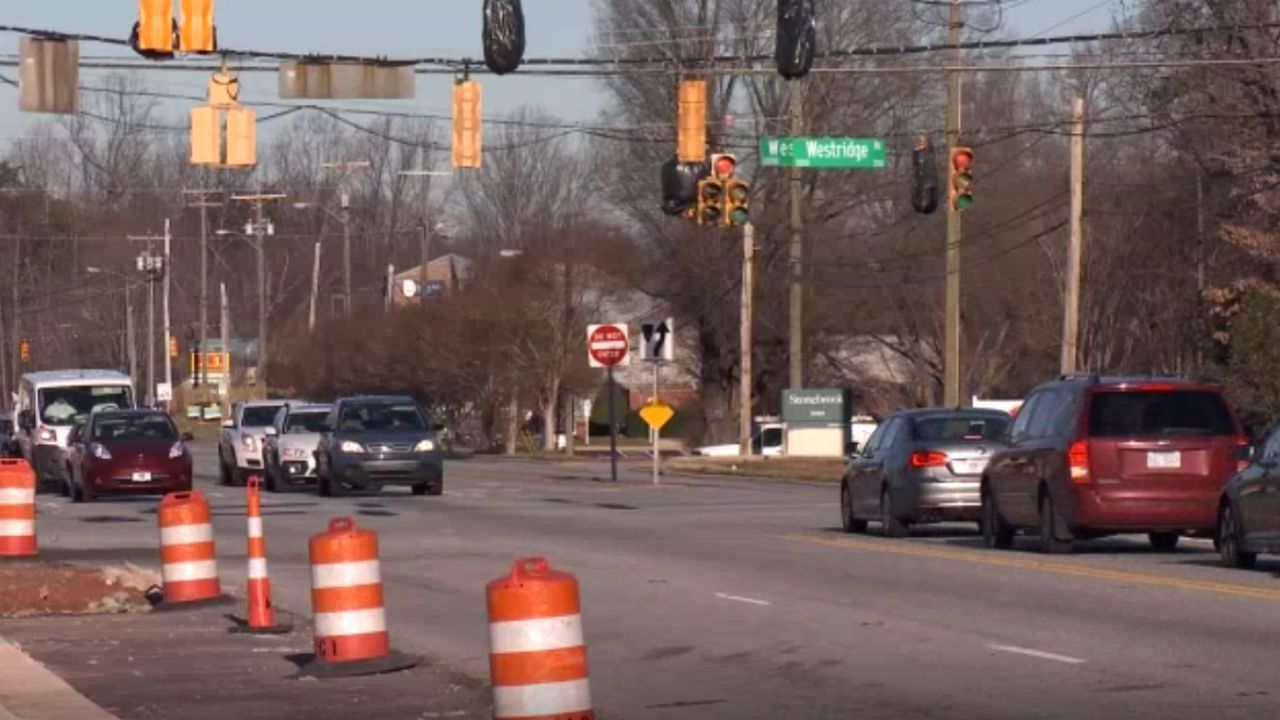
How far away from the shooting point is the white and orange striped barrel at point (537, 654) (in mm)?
9531

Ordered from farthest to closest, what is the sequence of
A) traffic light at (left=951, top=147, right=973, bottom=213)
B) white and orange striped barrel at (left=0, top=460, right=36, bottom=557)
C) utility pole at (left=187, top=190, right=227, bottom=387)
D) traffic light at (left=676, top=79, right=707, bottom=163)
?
utility pole at (left=187, top=190, right=227, bottom=387), traffic light at (left=951, top=147, right=973, bottom=213), traffic light at (left=676, top=79, right=707, bottom=163), white and orange striped barrel at (left=0, top=460, right=36, bottom=557)

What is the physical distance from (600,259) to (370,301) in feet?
57.7

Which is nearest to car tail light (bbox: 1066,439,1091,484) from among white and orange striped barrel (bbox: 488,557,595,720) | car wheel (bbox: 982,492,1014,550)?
car wheel (bbox: 982,492,1014,550)

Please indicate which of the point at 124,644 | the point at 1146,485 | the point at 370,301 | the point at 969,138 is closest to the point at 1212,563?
the point at 1146,485

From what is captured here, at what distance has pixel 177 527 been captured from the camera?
60.9 ft

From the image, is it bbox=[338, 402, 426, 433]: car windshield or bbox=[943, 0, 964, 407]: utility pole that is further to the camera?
bbox=[943, 0, 964, 407]: utility pole

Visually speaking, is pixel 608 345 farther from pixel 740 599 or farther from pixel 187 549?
pixel 187 549

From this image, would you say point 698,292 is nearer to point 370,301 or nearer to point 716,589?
point 370,301

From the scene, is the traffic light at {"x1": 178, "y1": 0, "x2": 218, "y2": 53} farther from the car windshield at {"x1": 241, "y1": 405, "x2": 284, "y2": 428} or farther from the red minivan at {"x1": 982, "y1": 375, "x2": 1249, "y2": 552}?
the car windshield at {"x1": 241, "y1": 405, "x2": 284, "y2": 428}

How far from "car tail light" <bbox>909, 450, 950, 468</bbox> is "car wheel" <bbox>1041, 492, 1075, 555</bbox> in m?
3.17

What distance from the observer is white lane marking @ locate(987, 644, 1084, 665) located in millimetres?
14102

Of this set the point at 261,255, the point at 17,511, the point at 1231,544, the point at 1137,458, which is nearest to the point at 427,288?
the point at 261,255

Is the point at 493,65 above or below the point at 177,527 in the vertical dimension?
above

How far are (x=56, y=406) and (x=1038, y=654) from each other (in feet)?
115
